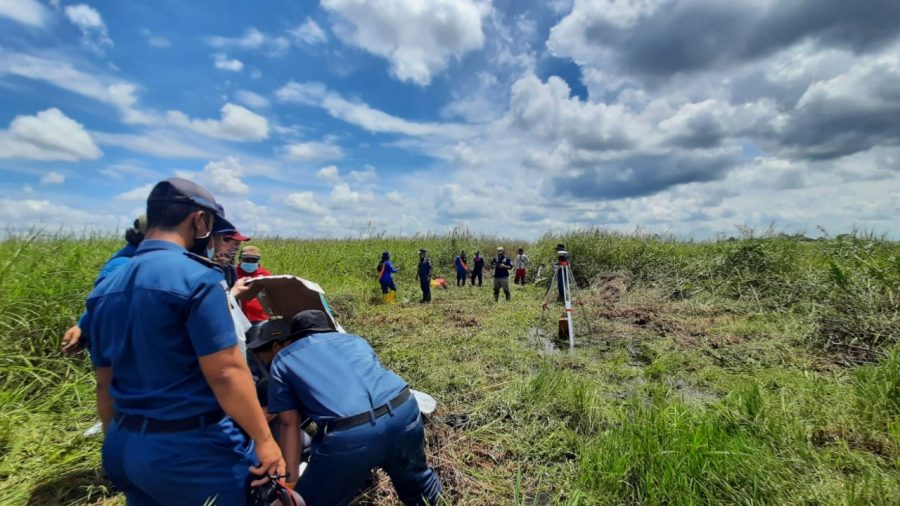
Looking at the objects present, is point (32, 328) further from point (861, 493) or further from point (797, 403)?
point (797, 403)

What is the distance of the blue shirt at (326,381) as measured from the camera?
75.6 inches

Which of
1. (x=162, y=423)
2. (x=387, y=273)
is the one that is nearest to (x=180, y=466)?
(x=162, y=423)

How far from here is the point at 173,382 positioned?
1.46 metres

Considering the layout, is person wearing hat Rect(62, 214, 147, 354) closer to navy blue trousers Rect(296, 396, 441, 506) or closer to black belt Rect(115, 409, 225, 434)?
black belt Rect(115, 409, 225, 434)

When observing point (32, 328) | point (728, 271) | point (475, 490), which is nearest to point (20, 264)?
point (32, 328)

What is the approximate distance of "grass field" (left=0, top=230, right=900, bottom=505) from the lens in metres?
2.47

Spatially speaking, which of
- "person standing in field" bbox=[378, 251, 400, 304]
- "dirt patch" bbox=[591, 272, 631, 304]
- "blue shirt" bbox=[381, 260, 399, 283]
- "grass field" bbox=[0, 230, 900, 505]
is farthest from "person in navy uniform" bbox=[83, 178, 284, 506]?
"dirt patch" bbox=[591, 272, 631, 304]

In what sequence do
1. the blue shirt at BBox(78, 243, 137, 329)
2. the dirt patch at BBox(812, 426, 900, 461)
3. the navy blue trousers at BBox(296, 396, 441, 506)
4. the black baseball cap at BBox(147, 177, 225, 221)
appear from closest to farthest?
the black baseball cap at BBox(147, 177, 225, 221) < the navy blue trousers at BBox(296, 396, 441, 506) < the blue shirt at BBox(78, 243, 137, 329) < the dirt patch at BBox(812, 426, 900, 461)

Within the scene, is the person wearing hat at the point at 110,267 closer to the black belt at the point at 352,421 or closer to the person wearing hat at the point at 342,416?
the person wearing hat at the point at 342,416

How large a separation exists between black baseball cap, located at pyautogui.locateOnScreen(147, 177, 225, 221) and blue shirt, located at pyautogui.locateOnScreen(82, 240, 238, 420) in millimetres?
187

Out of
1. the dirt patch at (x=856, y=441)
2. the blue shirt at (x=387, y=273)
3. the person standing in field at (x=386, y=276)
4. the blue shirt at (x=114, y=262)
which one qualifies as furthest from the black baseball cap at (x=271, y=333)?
the blue shirt at (x=387, y=273)

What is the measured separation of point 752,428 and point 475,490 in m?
2.05

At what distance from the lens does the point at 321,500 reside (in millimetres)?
1948

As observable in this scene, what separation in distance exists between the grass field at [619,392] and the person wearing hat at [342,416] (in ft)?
1.88
